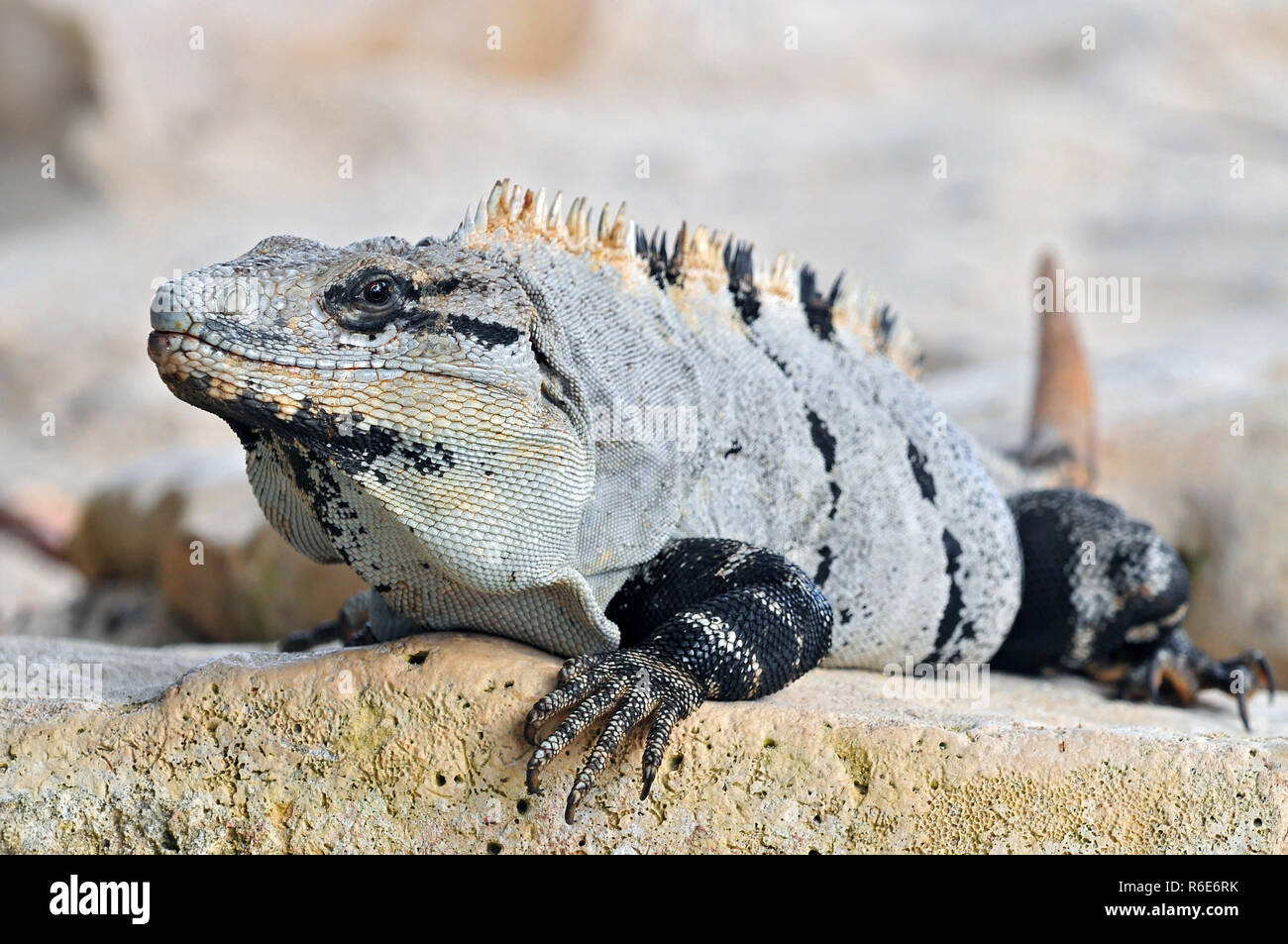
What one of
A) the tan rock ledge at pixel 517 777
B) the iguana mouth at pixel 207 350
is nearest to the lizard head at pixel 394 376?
the iguana mouth at pixel 207 350

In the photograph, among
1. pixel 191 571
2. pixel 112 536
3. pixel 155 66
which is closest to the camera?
pixel 191 571

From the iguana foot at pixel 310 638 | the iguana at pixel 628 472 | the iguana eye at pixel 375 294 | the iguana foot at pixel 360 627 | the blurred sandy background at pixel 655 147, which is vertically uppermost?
the blurred sandy background at pixel 655 147

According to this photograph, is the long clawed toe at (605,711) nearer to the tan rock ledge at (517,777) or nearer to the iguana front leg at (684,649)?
the iguana front leg at (684,649)

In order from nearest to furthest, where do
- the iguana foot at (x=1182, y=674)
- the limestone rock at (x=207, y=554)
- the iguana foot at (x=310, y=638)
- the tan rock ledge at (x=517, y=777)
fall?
the tan rock ledge at (x=517, y=777), the iguana foot at (x=310, y=638), the iguana foot at (x=1182, y=674), the limestone rock at (x=207, y=554)

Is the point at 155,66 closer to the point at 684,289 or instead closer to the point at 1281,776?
the point at 684,289

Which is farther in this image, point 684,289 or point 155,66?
point 155,66

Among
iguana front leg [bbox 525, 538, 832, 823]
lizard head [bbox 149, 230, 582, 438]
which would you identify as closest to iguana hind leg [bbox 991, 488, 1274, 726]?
A: iguana front leg [bbox 525, 538, 832, 823]

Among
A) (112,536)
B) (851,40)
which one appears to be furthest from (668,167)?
(112,536)
